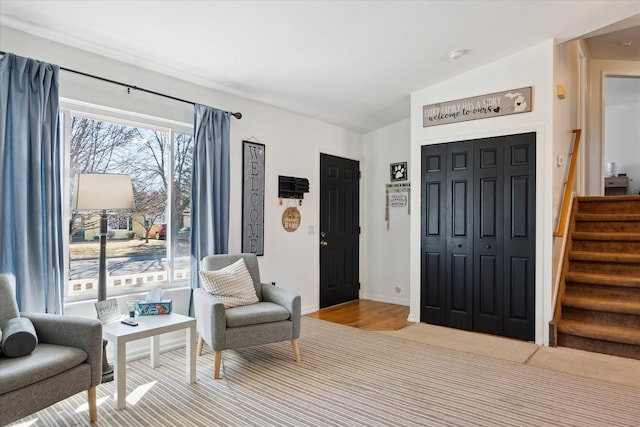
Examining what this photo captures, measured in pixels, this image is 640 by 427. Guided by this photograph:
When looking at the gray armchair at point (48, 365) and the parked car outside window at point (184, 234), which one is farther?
the parked car outside window at point (184, 234)

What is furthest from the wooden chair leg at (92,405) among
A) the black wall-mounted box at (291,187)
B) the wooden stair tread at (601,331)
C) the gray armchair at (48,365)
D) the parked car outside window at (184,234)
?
the wooden stair tread at (601,331)

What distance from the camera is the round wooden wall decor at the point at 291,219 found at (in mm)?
4770

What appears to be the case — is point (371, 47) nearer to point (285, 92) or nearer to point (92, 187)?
point (285, 92)

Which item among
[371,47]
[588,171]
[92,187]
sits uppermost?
[371,47]

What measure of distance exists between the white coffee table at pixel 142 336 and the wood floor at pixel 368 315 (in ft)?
6.81

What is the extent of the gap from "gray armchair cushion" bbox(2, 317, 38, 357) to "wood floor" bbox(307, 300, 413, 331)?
307cm

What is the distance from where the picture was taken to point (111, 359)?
3154 mm

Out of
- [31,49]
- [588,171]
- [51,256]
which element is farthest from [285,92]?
[588,171]

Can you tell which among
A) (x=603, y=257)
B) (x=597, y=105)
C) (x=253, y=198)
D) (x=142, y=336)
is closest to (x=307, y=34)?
(x=253, y=198)

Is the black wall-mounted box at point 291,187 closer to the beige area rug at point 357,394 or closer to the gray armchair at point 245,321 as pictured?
the gray armchair at point 245,321

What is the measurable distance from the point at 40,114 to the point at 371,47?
2.60 meters

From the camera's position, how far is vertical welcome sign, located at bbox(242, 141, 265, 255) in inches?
168

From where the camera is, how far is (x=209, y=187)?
147 inches

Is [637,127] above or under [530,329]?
above
